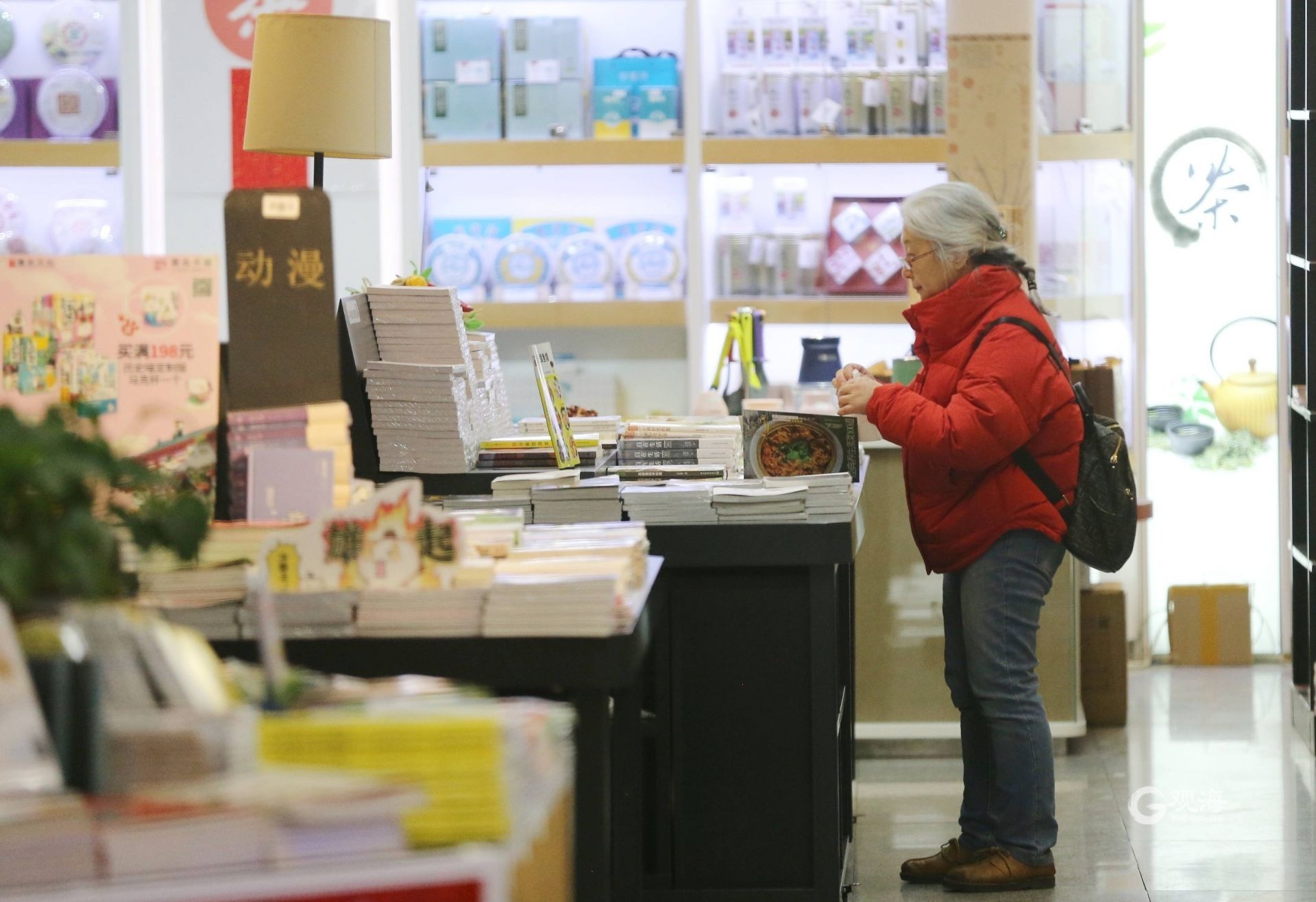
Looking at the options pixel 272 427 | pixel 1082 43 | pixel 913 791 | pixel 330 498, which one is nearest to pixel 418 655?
pixel 330 498

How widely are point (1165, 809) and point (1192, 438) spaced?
7.44 ft

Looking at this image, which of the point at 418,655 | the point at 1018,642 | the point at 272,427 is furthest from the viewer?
the point at 1018,642

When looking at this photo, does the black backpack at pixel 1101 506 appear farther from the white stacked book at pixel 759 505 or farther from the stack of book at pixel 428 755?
the stack of book at pixel 428 755

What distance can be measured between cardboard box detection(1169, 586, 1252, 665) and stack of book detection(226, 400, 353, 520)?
424cm

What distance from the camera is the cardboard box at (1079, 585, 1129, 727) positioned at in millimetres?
5090

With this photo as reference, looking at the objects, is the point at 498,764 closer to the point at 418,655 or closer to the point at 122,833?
the point at 122,833

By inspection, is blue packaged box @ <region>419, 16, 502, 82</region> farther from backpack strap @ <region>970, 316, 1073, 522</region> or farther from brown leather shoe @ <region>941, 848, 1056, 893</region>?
brown leather shoe @ <region>941, 848, 1056, 893</region>

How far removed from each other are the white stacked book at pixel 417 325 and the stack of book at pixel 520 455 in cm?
27

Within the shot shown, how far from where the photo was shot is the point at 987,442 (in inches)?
132

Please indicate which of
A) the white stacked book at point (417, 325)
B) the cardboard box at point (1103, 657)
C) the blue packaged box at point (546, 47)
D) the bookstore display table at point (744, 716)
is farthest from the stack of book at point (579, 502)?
the blue packaged box at point (546, 47)

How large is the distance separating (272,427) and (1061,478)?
1733 mm

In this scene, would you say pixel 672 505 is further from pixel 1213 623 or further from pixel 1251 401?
pixel 1251 401

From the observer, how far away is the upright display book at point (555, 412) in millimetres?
3738

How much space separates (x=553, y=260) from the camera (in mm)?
6391
